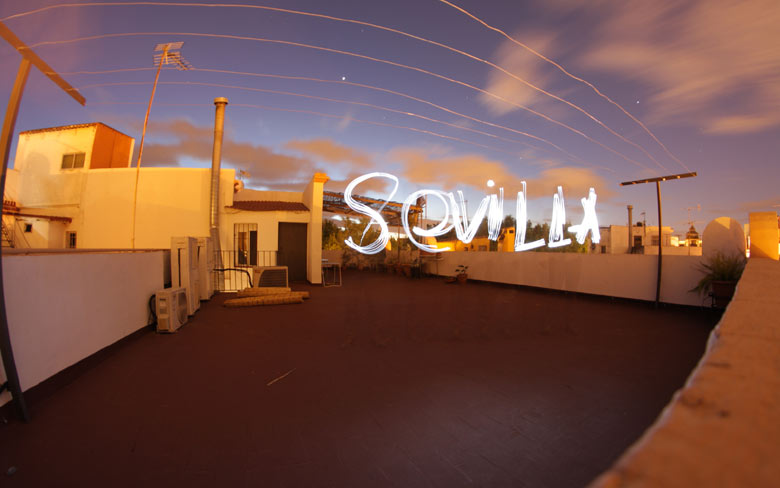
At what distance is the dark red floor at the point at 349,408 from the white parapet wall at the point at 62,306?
250 millimetres

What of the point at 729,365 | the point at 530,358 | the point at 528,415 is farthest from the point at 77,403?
the point at 530,358

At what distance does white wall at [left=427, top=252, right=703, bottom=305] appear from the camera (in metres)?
8.82

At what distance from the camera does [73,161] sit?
16.0m

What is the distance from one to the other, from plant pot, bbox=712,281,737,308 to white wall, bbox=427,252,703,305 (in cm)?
83

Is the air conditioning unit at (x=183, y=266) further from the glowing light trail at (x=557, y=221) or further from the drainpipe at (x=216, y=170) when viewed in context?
the glowing light trail at (x=557, y=221)

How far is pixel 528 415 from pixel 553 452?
0.54 metres

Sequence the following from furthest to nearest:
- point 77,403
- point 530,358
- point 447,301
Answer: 1. point 447,301
2. point 530,358
3. point 77,403

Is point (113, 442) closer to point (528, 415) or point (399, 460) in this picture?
point (399, 460)

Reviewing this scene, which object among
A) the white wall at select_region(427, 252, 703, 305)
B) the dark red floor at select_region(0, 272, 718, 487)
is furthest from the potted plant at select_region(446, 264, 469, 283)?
the dark red floor at select_region(0, 272, 718, 487)

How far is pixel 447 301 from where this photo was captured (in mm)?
10234

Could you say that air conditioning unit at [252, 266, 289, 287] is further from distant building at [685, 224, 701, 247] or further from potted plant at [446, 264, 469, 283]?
distant building at [685, 224, 701, 247]

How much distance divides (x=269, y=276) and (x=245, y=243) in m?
3.98

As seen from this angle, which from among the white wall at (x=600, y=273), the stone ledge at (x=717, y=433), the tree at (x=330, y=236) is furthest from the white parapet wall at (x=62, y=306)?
the tree at (x=330, y=236)

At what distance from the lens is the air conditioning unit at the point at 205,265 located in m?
9.12
